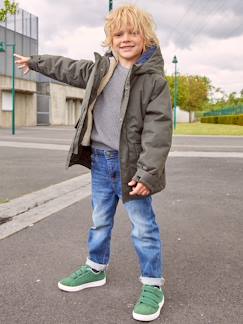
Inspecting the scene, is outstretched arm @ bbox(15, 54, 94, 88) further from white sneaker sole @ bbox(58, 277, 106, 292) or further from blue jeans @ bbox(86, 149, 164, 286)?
white sneaker sole @ bbox(58, 277, 106, 292)

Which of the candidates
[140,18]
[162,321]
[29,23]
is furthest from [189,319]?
[29,23]

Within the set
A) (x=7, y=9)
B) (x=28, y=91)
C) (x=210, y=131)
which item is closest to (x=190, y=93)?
(x=28, y=91)

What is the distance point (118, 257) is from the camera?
3867 millimetres

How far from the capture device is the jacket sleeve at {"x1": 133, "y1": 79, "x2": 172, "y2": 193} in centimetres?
272

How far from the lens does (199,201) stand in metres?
6.41

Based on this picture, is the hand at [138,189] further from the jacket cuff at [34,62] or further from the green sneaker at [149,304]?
the jacket cuff at [34,62]

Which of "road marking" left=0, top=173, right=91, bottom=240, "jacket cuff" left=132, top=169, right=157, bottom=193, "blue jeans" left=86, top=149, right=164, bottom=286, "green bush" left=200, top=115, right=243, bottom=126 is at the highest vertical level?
"green bush" left=200, top=115, right=243, bottom=126

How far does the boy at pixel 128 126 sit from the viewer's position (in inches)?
109

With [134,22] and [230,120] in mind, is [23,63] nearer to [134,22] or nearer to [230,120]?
[134,22]

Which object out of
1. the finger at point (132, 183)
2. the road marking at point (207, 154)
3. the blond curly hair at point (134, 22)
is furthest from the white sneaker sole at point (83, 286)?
the road marking at point (207, 154)

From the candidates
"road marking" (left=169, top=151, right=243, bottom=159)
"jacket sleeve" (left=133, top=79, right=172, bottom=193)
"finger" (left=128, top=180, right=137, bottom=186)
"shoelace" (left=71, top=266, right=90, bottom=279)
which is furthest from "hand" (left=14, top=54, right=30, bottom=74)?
"road marking" (left=169, top=151, right=243, bottom=159)

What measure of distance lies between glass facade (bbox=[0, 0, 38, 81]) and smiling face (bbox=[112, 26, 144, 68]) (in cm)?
3996

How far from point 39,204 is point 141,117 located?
338 cm

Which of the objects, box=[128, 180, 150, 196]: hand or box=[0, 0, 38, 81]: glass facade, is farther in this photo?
box=[0, 0, 38, 81]: glass facade
